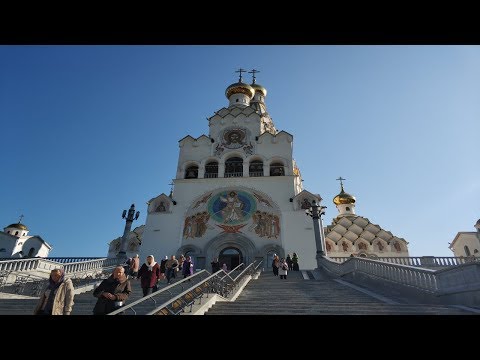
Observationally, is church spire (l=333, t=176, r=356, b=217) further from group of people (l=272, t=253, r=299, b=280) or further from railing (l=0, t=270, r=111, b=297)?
railing (l=0, t=270, r=111, b=297)

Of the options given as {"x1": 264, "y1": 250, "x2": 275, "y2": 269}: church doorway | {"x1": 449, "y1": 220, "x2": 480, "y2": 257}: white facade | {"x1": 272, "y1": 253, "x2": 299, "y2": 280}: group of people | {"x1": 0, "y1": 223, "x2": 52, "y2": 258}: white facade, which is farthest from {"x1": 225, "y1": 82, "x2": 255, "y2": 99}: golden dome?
{"x1": 449, "y1": 220, "x2": 480, "y2": 257}: white facade

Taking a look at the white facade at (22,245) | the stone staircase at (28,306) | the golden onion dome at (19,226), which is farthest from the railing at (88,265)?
the golden onion dome at (19,226)

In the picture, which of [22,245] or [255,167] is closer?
[255,167]

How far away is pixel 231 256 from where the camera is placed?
21.0 meters

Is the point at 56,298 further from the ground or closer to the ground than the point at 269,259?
closer to the ground

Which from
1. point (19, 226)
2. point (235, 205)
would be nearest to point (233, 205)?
point (235, 205)

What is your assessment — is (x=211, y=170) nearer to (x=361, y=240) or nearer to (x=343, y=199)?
(x=361, y=240)

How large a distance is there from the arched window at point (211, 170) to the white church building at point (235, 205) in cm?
2

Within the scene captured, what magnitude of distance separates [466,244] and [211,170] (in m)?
24.1

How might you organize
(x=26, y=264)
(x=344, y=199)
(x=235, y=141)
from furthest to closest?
(x=344, y=199) < (x=235, y=141) < (x=26, y=264)
